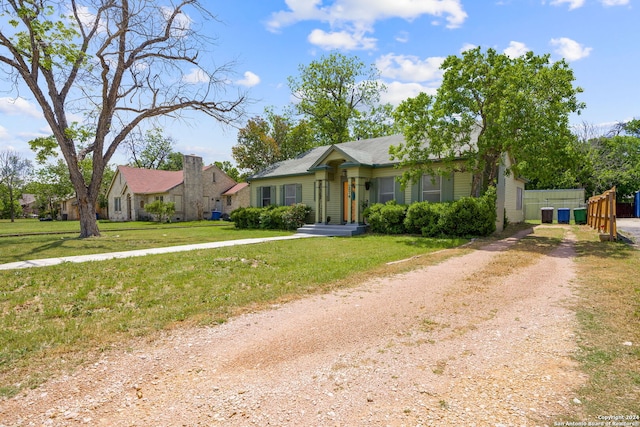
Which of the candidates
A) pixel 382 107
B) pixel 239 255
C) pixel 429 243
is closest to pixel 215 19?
pixel 239 255

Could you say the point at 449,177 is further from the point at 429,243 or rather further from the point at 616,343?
the point at 616,343

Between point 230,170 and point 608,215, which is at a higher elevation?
point 230,170

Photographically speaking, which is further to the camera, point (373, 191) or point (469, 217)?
point (373, 191)

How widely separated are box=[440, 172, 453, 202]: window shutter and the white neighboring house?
850 inches

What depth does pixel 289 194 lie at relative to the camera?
20.7 meters

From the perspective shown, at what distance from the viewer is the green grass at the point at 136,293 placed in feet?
12.2

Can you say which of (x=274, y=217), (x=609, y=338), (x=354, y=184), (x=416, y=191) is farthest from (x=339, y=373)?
(x=274, y=217)

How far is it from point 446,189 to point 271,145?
964 inches

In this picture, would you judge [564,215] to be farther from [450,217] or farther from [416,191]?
[450,217]

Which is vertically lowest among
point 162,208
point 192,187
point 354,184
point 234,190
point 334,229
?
point 334,229

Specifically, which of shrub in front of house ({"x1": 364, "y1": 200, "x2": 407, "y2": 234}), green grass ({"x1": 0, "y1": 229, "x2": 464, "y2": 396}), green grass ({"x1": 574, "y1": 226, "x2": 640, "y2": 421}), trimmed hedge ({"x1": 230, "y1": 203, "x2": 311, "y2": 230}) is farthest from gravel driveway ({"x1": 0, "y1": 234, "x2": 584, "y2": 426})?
trimmed hedge ({"x1": 230, "y1": 203, "x2": 311, "y2": 230})

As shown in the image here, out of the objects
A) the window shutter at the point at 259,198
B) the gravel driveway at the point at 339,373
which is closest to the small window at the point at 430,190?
the window shutter at the point at 259,198

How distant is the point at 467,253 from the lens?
32.9 feet

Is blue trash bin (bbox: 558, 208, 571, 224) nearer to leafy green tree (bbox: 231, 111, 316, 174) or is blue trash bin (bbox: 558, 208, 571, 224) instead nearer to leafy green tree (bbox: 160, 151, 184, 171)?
leafy green tree (bbox: 231, 111, 316, 174)
